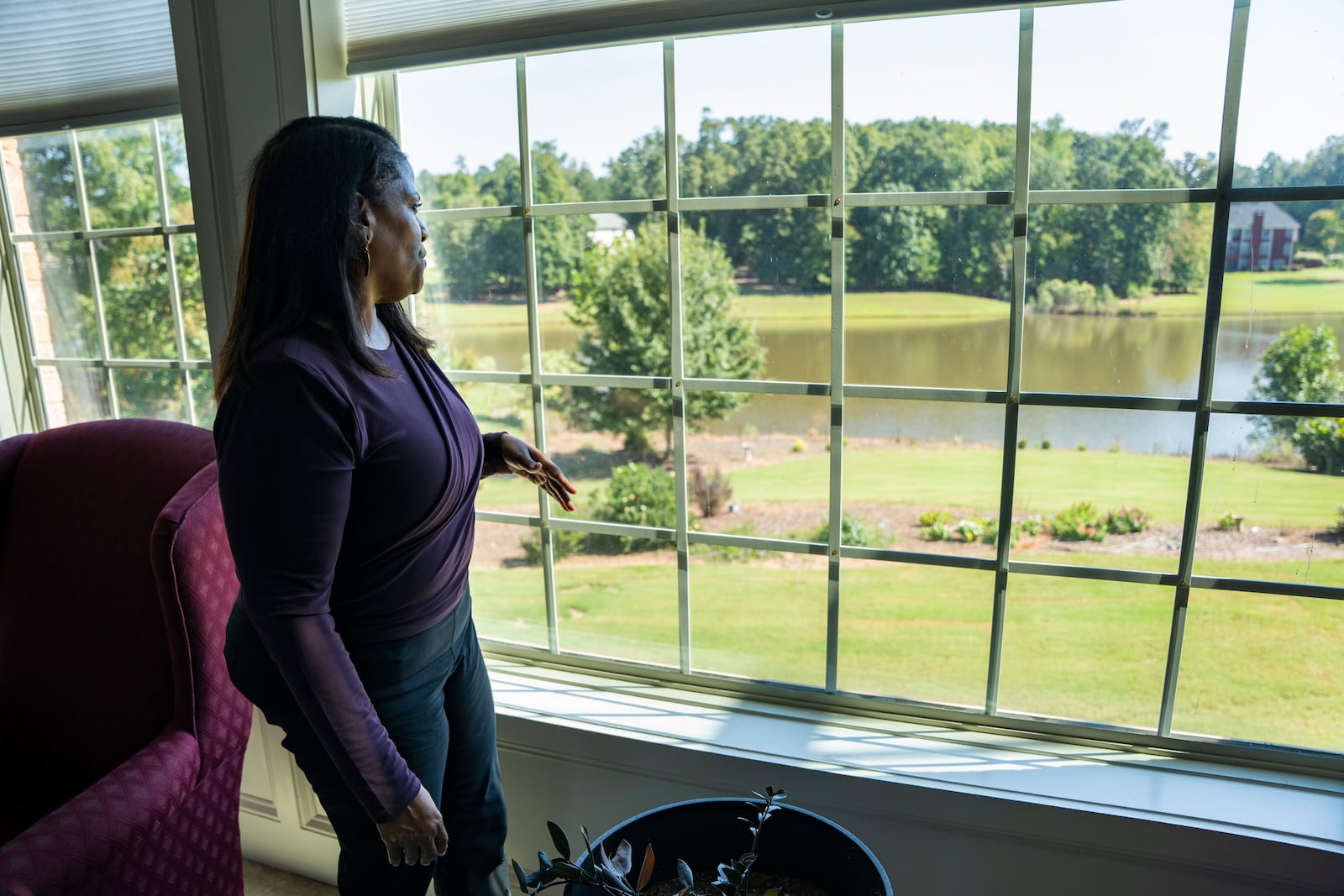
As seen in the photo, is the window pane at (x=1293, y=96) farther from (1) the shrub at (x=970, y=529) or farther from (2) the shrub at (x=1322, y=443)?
(1) the shrub at (x=970, y=529)

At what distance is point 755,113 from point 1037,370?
71cm

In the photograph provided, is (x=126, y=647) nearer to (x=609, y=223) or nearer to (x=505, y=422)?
(x=505, y=422)

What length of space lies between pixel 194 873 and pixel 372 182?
3.96 feet

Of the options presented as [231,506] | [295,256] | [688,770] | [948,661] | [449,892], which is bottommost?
[449,892]

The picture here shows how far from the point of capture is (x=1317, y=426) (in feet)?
4.55

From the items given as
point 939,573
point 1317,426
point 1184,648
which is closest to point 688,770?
point 939,573

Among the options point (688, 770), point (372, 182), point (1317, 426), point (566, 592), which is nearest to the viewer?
point (372, 182)

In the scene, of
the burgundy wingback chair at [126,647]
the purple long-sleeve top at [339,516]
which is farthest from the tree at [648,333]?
the burgundy wingback chair at [126,647]

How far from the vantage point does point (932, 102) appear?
1511 mm

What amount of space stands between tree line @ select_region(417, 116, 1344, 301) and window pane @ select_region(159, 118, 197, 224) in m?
0.63

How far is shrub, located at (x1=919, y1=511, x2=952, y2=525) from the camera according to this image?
168 cm

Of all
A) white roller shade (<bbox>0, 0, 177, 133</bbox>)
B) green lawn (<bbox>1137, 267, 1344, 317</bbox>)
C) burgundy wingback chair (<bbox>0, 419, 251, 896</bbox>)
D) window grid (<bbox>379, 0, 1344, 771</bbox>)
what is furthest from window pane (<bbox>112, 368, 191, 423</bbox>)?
green lawn (<bbox>1137, 267, 1344, 317</bbox>)

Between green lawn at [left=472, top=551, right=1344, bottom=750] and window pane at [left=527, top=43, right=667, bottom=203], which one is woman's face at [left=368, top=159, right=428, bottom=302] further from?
green lawn at [left=472, top=551, right=1344, bottom=750]

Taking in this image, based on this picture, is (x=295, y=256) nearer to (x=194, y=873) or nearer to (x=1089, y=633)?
(x=194, y=873)
